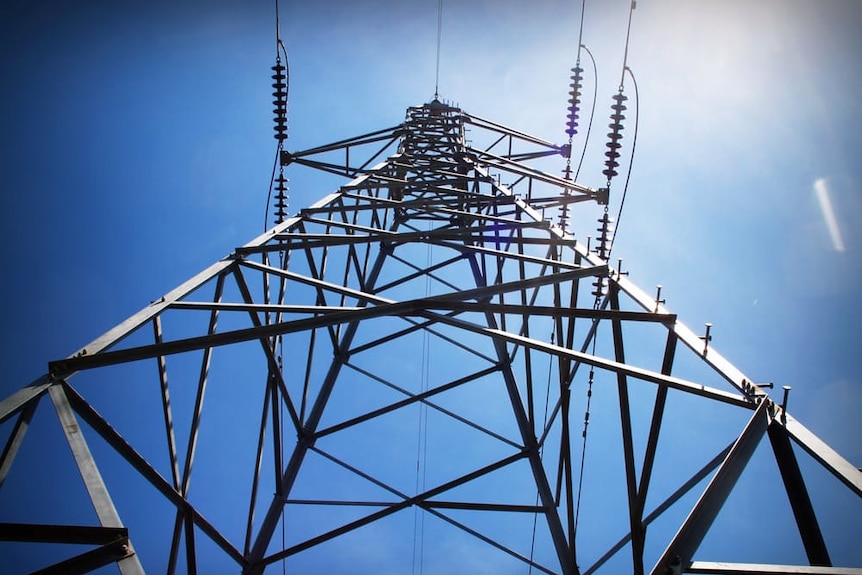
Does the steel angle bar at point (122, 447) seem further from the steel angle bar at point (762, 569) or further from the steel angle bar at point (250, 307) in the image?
the steel angle bar at point (762, 569)

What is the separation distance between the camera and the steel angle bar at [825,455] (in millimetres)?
3455

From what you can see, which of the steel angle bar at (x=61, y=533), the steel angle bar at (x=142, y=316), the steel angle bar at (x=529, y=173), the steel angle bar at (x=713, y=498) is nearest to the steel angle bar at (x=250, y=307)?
the steel angle bar at (x=142, y=316)

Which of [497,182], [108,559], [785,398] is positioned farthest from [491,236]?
[108,559]

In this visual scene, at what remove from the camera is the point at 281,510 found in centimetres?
829

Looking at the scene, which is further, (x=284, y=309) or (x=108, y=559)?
(x=284, y=309)

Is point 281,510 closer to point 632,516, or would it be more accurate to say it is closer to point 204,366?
point 204,366

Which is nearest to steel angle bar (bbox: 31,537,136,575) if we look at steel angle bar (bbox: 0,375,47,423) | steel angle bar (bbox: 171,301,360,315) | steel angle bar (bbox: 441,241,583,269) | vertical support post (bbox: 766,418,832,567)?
steel angle bar (bbox: 0,375,47,423)

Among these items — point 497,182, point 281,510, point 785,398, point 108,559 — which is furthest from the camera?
point 497,182

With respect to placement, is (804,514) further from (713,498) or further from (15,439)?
(15,439)

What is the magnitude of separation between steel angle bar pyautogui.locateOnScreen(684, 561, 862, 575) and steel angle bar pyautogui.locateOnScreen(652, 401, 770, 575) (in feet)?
0.49

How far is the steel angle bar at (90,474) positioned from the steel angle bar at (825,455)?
4.01 meters

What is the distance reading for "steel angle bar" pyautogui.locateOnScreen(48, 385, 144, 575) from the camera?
3.42 metres

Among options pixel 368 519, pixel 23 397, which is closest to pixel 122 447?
pixel 23 397

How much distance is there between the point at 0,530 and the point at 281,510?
499 cm
